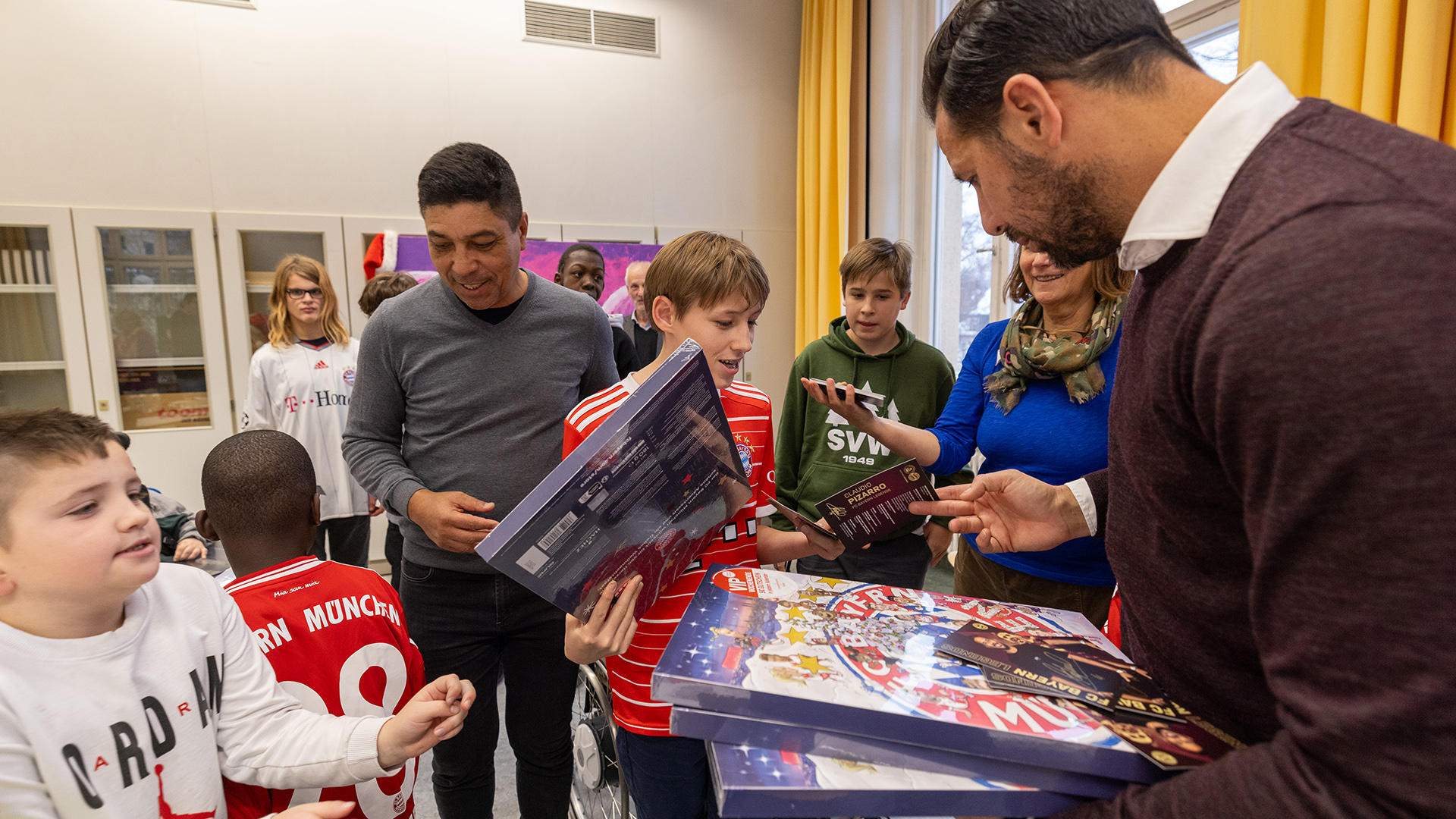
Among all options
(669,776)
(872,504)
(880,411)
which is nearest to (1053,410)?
(872,504)

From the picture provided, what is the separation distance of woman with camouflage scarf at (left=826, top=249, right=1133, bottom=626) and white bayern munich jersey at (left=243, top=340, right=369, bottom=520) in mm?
2555

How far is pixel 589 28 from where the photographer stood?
4.90 metres

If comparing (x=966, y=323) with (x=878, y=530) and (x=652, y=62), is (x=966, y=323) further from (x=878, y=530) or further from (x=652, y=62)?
(x=878, y=530)

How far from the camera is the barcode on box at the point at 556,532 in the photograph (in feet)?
2.60

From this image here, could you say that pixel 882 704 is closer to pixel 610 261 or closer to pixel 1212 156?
pixel 1212 156

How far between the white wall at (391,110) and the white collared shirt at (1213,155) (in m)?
4.74


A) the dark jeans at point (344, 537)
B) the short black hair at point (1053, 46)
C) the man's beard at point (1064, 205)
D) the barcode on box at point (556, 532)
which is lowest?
the dark jeans at point (344, 537)

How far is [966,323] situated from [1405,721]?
4.24m

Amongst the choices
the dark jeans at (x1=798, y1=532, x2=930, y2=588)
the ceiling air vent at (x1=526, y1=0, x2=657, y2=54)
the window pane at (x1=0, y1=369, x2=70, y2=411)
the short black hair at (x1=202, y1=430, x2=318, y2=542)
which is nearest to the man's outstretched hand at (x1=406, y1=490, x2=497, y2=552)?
the short black hair at (x1=202, y1=430, x2=318, y2=542)

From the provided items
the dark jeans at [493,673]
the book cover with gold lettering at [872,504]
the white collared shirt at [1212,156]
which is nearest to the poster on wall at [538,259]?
the dark jeans at [493,673]

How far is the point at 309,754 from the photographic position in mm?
1017

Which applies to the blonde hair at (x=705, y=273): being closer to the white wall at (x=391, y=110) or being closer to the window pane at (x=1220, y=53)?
the window pane at (x=1220, y=53)

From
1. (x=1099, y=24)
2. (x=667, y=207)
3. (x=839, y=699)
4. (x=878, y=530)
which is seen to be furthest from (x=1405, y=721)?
(x=667, y=207)

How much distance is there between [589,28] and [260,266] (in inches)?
106
